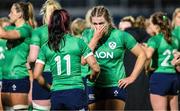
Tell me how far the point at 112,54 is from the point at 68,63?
42.5 inches

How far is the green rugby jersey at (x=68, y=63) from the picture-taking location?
7199mm

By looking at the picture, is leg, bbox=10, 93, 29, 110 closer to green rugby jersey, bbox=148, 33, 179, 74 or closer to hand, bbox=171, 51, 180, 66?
green rugby jersey, bbox=148, 33, 179, 74

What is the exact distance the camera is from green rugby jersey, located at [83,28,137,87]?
8.16m

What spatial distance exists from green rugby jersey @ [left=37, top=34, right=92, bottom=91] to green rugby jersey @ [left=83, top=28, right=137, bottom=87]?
0.90 meters

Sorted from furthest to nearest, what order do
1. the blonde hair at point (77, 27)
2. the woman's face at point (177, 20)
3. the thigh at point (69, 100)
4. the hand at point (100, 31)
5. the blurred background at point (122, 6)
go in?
the blurred background at point (122, 6) → the woman's face at point (177, 20) → the blonde hair at point (77, 27) → the hand at point (100, 31) → the thigh at point (69, 100)

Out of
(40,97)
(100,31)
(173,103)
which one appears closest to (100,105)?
(40,97)

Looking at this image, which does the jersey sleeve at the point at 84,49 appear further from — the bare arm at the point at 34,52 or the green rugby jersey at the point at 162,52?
the green rugby jersey at the point at 162,52

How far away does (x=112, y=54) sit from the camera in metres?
8.14

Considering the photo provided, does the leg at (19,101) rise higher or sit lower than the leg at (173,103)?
higher

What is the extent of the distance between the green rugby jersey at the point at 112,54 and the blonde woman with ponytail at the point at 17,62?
1182 mm

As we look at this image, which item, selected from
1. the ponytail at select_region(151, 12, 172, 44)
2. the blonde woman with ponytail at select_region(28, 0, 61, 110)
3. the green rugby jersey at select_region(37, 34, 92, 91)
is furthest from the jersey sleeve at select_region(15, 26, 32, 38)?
the ponytail at select_region(151, 12, 172, 44)

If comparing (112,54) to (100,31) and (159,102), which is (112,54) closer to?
(100,31)

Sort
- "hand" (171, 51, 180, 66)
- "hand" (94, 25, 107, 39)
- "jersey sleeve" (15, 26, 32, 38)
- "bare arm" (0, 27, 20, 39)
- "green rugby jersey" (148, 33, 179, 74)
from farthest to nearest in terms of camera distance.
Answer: "green rugby jersey" (148, 33, 179, 74) < "hand" (171, 51, 180, 66) < "jersey sleeve" (15, 26, 32, 38) < "bare arm" (0, 27, 20, 39) < "hand" (94, 25, 107, 39)

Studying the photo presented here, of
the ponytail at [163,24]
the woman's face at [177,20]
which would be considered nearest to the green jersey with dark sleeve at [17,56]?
the ponytail at [163,24]
